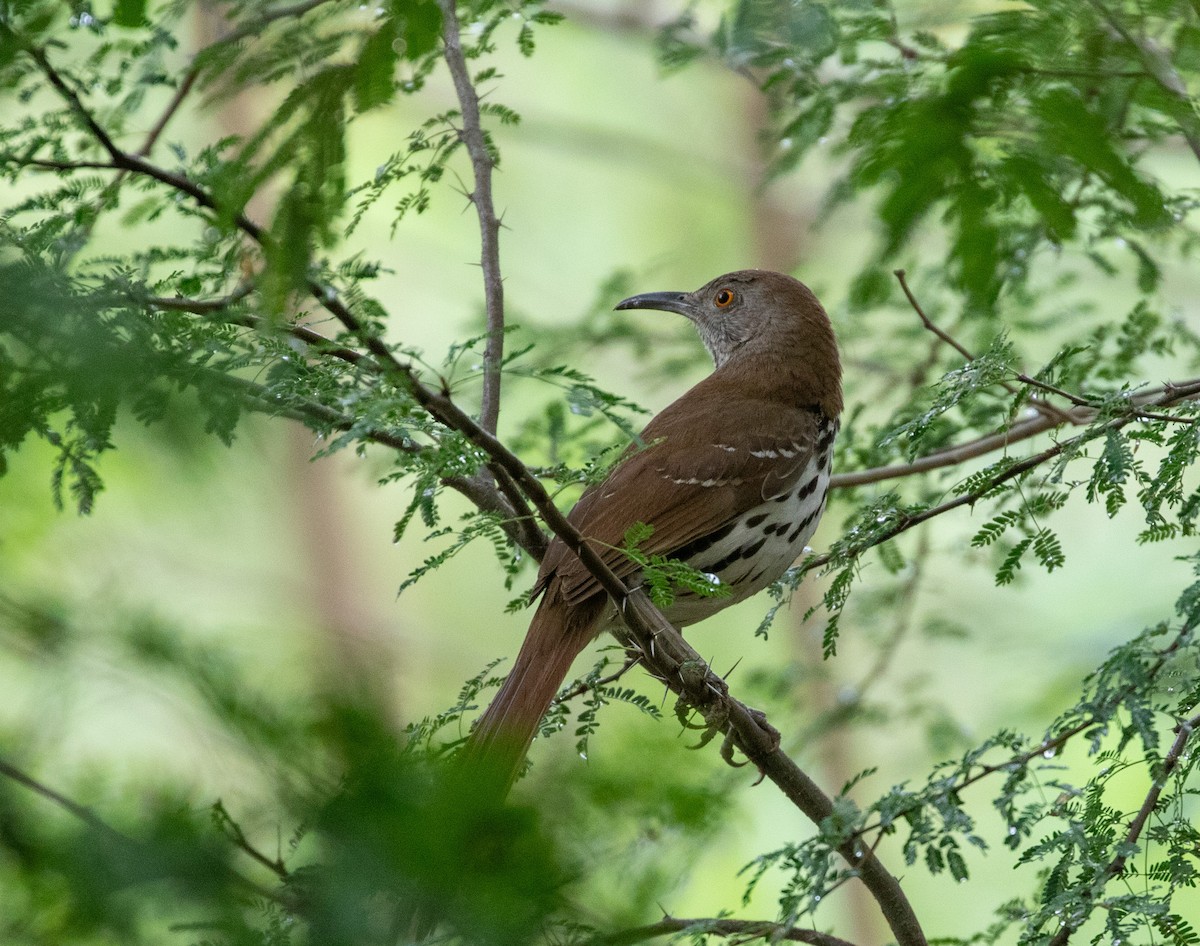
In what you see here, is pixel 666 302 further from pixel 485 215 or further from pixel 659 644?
pixel 659 644

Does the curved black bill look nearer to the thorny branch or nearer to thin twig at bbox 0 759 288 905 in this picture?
the thorny branch

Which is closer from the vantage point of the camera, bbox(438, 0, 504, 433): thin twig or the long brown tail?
the long brown tail

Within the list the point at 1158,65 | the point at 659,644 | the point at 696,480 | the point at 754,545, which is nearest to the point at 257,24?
the point at 659,644

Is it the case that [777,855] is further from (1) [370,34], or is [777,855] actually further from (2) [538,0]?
(2) [538,0]

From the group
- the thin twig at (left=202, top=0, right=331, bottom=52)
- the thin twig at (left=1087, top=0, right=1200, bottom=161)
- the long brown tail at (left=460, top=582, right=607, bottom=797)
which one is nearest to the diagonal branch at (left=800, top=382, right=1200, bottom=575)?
the thin twig at (left=1087, top=0, right=1200, bottom=161)

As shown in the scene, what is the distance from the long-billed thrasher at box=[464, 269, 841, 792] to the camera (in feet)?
11.8

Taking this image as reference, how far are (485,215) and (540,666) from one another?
49.2 inches

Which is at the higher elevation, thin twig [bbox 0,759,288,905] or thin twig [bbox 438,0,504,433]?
thin twig [bbox 438,0,504,433]

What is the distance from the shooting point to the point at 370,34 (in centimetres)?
226

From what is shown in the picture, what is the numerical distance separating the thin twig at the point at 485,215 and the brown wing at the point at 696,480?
656mm

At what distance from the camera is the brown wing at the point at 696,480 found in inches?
164

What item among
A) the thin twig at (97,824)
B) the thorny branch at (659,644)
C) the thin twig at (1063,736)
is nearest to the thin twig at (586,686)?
the thorny branch at (659,644)

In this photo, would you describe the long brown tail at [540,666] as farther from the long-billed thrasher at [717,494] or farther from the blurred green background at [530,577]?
the blurred green background at [530,577]

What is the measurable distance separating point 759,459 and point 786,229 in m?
7.36
